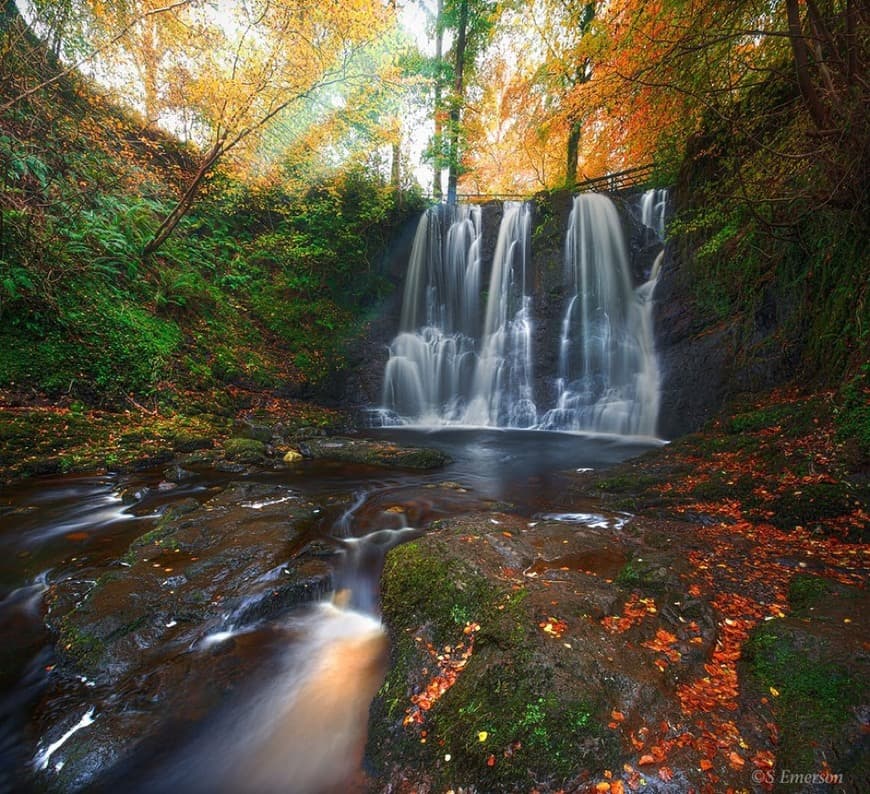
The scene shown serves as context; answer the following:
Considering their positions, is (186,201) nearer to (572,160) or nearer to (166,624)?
(166,624)

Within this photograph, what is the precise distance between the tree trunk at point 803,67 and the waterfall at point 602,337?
634cm

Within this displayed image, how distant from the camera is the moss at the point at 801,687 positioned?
5.72 feet

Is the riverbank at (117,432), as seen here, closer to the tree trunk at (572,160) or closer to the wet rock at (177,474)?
the wet rock at (177,474)

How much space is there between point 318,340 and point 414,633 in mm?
11472

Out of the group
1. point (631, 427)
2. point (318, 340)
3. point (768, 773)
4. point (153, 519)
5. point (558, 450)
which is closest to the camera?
point (768, 773)

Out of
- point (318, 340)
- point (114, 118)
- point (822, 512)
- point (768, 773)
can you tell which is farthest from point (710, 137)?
point (114, 118)

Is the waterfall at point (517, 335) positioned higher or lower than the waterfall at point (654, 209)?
lower

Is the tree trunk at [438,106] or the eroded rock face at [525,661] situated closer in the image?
the eroded rock face at [525,661]

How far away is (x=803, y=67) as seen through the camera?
405cm

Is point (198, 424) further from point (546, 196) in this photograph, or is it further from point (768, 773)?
point (546, 196)

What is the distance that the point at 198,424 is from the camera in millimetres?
8219

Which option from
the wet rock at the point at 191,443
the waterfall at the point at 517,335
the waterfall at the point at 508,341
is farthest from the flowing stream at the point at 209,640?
the waterfall at the point at 508,341

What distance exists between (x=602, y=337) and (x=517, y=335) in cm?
257

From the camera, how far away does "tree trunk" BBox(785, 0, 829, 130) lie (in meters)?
3.91
